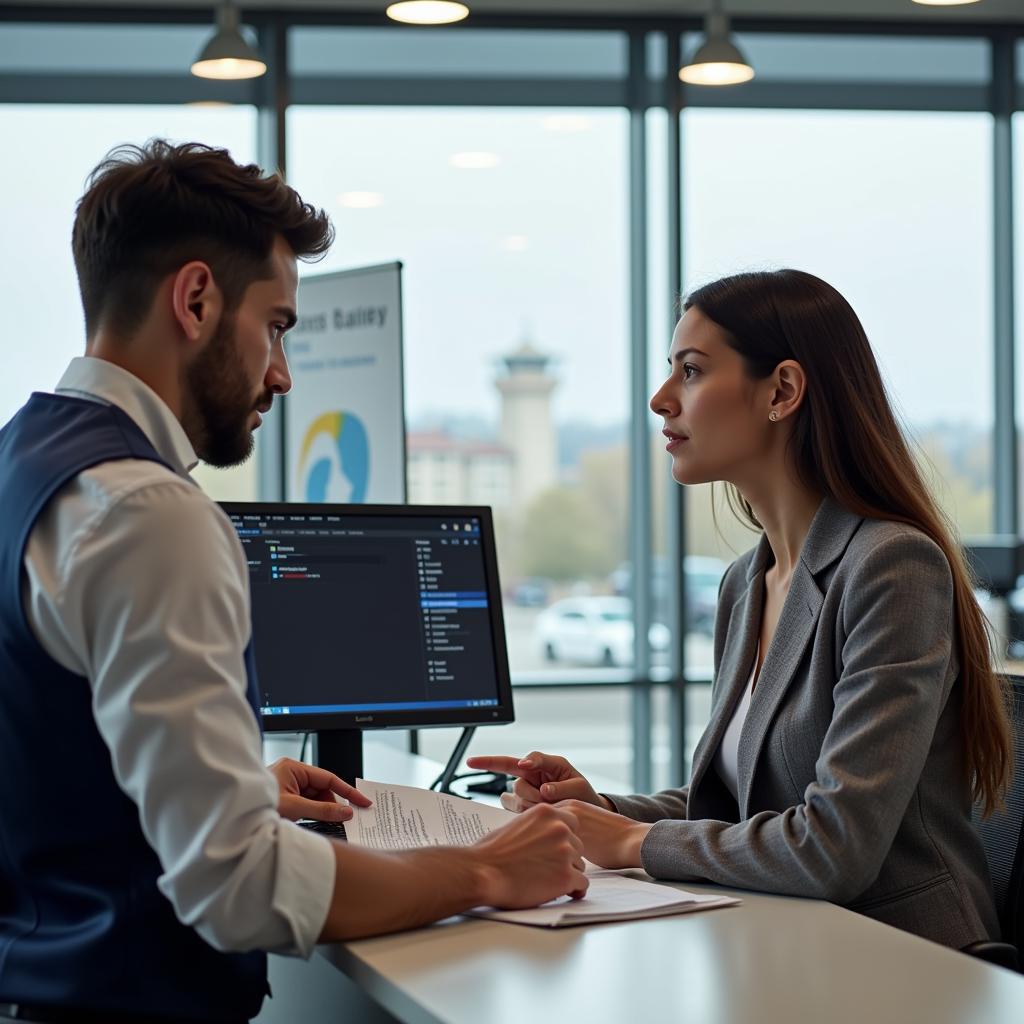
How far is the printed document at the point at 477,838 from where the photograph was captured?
5.45ft

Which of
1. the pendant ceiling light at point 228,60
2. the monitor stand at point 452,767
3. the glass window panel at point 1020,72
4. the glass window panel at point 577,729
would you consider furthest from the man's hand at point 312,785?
the glass window panel at point 1020,72

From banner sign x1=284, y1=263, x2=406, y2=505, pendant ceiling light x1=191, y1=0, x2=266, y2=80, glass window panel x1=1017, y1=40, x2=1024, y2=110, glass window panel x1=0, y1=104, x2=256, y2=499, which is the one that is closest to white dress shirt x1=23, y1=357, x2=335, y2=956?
banner sign x1=284, y1=263, x2=406, y2=505

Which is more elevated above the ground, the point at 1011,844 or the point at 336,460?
the point at 336,460

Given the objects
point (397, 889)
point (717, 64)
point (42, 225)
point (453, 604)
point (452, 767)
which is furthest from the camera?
point (42, 225)

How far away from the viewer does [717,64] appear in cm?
466

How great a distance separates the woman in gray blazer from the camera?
182cm

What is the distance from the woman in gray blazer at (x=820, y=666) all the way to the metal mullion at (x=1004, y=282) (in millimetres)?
3881

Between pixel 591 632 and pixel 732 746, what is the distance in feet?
11.6

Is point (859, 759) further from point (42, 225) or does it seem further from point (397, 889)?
point (42, 225)

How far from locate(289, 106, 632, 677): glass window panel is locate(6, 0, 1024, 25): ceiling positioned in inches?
15.1

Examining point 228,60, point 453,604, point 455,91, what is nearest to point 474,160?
point 455,91

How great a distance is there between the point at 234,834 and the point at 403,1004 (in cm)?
24

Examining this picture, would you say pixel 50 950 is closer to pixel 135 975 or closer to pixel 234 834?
pixel 135 975

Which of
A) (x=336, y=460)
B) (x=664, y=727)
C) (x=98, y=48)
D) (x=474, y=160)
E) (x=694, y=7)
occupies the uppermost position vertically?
(x=694, y=7)
